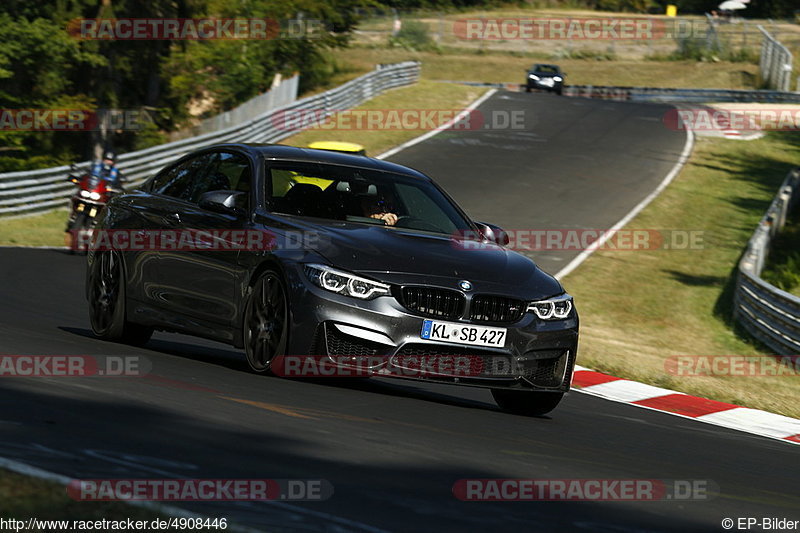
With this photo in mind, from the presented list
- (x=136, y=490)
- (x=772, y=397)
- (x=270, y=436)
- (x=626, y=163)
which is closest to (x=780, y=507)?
(x=270, y=436)

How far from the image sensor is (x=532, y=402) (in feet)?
30.0

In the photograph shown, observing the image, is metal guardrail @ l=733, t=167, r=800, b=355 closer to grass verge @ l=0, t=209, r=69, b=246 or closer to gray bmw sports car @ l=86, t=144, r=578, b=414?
gray bmw sports car @ l=86, t=144, r=578, b=414

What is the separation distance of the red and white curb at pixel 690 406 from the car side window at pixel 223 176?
396cm

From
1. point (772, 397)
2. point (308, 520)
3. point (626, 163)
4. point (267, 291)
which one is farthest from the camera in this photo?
point (626, 163)

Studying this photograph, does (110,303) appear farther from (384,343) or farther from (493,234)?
(384,343)

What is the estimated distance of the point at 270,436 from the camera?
6152mm

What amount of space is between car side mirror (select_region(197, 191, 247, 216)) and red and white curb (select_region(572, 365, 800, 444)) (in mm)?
4006

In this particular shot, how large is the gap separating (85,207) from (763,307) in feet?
35.2

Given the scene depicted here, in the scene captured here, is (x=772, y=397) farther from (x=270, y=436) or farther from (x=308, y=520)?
(x=308, y=520)

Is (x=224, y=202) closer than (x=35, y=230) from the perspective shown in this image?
Yes

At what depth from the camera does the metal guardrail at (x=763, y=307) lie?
52.5 feet

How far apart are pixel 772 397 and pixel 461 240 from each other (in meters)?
5.61

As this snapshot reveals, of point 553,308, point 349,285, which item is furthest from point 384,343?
point 553,308

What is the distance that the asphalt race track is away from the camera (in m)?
5.01
